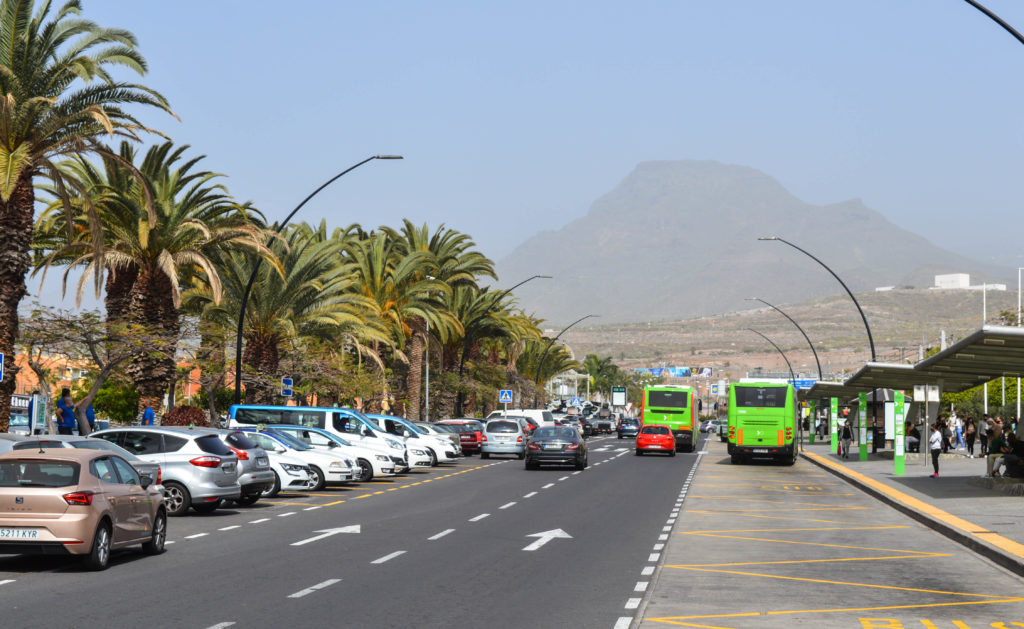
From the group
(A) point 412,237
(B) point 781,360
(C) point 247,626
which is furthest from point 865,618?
(B) point 781,360

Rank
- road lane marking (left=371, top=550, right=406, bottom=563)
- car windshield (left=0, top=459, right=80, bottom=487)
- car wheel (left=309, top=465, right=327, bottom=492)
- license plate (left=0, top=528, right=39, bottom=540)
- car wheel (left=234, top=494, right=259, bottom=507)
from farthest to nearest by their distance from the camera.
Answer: car wheel (left=309, top=465, right=327, bottom=492)
car wheel (left=234, top=494, right=259, bottom=507)
road lane marking (left=371, top=550, right=406, bottom=563)
car windshield (left=0, top=459, right=80, bottom=487)
license plate (left=0, top=528, right=39, bottom=540)

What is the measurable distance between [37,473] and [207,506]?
305 inches

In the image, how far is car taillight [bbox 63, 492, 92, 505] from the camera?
13.4 meters

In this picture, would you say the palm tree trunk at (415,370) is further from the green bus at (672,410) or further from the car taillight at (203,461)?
the car taillight at (203,461)

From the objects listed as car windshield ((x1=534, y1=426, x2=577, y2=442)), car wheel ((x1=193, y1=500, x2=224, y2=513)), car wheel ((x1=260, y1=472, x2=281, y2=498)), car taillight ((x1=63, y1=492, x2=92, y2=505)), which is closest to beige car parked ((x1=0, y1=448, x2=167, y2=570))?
car taillight ((x1=63, y1=492, x2=92, y2=505))

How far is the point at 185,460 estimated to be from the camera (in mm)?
20531

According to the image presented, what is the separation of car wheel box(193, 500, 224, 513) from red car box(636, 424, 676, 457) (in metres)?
30.8

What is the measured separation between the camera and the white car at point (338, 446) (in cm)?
3083

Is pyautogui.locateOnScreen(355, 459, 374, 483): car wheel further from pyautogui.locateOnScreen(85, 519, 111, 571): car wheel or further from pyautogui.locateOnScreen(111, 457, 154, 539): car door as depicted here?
pyautogui.locateOnScreen(85, 519, 111, 571): car wheel

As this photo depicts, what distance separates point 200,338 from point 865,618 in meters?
33.5

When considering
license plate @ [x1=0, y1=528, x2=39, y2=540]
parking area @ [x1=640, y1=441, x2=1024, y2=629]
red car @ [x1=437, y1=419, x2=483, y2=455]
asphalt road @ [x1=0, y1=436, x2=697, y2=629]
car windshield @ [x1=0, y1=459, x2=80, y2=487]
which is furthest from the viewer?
red car @ [x1=437, y1=419, x2=483, y2=455]

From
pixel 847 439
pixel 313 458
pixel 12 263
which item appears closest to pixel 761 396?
pixel 847 439

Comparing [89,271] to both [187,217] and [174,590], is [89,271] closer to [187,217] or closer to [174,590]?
[187,217]

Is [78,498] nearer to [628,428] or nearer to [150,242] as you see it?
[150,242]
